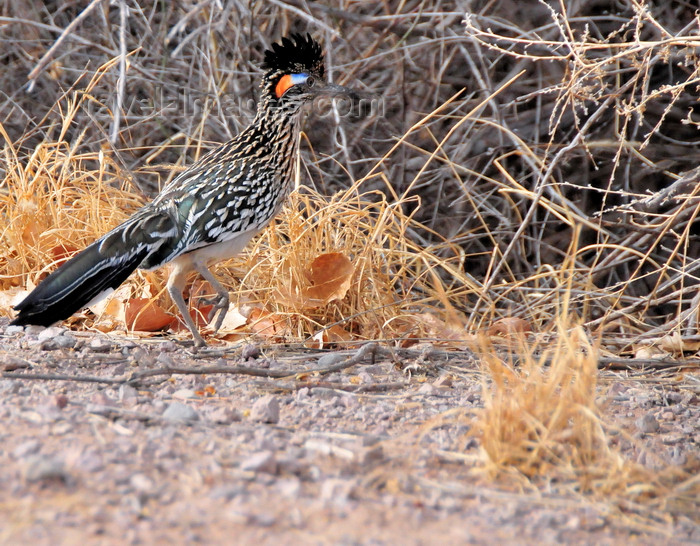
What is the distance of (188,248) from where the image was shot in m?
4.13

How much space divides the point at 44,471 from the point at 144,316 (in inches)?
101

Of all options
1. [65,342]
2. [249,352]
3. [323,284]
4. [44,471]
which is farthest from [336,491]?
[323,284]

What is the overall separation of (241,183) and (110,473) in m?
2.36

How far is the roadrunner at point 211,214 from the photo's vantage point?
3850 mm

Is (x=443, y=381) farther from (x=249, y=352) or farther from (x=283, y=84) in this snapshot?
(x=283, y=84)

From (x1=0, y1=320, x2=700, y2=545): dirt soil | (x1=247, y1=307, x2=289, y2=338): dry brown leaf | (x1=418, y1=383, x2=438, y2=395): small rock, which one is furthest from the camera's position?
(x1=247, y1=307, x2=289, y2=338): dry brown leaf

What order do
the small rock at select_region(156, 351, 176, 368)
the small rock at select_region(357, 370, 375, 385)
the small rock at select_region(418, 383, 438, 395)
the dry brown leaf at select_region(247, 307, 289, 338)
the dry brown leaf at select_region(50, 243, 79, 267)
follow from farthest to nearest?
1. the dry brown leaf at select_region(50, 243, 79, 267)
2. the dry brown leaf at select_region(247, 307, 289, 338)
3. the small rock at select_region(156, 351, 176, 368)
4. the small rock at select_region(357, 370, 375, 385)
5. the small rock at select_region(418, 383, 438, 395)

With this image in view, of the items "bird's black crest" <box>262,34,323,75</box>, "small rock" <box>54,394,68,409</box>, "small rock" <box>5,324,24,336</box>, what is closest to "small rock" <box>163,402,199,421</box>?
"small rock" <box>54,394,68,409</box>

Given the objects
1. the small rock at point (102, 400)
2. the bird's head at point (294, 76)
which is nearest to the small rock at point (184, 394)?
the small rock at point (102, 400)

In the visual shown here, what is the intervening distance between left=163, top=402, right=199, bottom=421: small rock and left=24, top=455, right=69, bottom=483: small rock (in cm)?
62

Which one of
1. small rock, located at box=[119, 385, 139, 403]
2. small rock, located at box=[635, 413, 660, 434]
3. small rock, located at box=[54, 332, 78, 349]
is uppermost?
small rock, located at box=[119, 385, 139, 403]

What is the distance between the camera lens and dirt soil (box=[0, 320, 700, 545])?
74.7 inches

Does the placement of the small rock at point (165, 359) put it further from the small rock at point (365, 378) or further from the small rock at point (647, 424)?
the small rock at point (647, 424)

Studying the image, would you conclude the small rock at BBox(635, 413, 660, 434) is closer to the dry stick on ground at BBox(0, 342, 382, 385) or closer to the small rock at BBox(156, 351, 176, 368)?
the dry stick on ground at BBox(0, 342, 382, 385)
